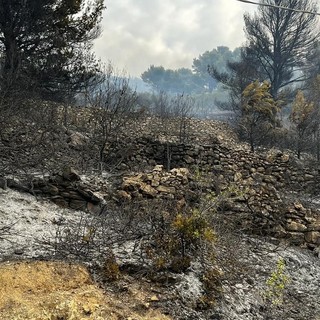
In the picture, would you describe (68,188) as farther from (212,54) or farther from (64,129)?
(212,54)

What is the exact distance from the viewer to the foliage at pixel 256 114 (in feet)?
49.1

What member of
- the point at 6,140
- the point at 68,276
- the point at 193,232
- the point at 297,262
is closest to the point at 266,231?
the point at 297,262

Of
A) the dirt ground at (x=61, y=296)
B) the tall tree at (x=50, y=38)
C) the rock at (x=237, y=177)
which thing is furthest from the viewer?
the tall tree at (x=50, y=38)

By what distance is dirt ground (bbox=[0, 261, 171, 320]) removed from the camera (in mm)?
3547

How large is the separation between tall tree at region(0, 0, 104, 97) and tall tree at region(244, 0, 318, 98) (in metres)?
15.4

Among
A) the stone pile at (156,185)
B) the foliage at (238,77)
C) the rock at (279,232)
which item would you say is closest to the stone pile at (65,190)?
the stone pile at (156,185)

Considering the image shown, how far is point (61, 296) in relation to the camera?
152 inches

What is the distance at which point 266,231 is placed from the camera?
23.3ft

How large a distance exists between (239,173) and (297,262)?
373 cm

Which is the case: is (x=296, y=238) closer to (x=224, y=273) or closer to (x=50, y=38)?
(x=224, y=273)

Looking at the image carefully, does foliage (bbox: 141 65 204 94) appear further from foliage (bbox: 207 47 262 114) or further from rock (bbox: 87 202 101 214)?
rock (bbox: 87 202 101 214)

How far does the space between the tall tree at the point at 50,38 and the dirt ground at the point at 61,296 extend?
7.51 metres

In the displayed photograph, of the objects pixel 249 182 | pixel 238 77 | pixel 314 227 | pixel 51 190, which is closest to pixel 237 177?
pixel 249 182

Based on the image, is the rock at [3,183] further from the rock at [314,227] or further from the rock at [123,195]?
the rock at [314,227]
